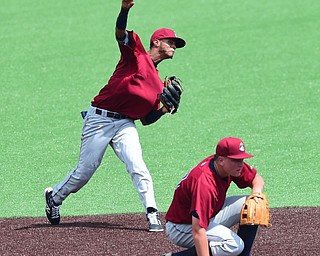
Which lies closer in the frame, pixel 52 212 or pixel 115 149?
pixel 115 149

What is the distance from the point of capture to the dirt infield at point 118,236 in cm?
707

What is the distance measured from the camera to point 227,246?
20.5 feet

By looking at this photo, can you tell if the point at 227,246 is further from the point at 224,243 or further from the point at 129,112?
the point at 129,112

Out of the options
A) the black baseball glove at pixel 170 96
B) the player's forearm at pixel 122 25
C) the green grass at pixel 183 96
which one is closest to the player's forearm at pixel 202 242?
the black baseball glove at pixel 170 96

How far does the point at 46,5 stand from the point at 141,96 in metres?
10.6

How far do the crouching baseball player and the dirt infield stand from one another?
59 cm

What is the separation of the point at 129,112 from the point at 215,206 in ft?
6.22

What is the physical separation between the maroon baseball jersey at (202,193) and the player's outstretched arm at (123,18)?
188 centimetres

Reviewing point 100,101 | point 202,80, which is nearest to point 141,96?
point 100,101

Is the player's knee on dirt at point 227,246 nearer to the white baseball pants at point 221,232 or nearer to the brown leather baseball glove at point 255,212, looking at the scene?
the white baseball pants at point 221,232

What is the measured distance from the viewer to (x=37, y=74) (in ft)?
47.4

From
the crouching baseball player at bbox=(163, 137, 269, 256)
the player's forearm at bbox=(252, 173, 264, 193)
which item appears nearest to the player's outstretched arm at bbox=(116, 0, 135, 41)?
the crouching baseball player at bbox=(163, 137, 269, 256)

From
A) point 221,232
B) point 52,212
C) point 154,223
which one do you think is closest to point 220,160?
point 221,232

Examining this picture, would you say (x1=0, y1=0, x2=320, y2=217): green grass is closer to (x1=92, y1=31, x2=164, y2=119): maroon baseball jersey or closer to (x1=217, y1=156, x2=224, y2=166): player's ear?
(x1=92, y1=31, x2=164, y2=119): maroon baseball jersey
